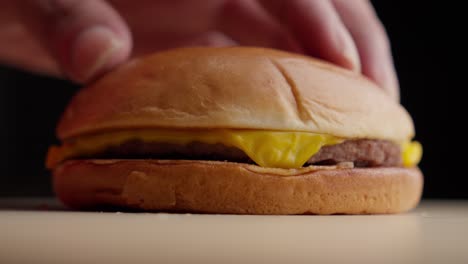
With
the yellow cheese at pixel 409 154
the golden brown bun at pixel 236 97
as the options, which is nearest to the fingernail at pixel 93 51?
the golden brown bun at pixel 236 97

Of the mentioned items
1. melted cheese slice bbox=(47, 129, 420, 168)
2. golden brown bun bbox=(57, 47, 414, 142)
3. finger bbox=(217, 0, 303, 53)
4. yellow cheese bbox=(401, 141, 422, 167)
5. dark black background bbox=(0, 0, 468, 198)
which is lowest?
dark black background bbox=(0, 0, 468, 198)

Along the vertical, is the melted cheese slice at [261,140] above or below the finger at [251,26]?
above

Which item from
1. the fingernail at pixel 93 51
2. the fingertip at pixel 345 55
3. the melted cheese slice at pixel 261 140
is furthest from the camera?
the fingertip at pixel 345 55

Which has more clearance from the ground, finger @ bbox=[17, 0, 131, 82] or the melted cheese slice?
finger @ bbox=[17, 0, 131, 82]

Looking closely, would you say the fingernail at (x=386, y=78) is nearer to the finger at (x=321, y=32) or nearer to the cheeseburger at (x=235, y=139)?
the finger at (x=321, y=32)

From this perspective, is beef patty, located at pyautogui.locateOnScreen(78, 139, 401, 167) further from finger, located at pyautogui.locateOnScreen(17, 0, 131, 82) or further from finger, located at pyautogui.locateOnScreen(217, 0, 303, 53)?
finger, located at pyautogui.locateOnScreen(217, 0, 303, 53)

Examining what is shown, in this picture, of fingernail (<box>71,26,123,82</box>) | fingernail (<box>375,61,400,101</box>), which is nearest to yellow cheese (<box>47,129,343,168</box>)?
fingernail (<box>71,26,123,82</box>)

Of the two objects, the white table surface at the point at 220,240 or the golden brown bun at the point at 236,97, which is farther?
the golden brown bun at the point at 236,97
